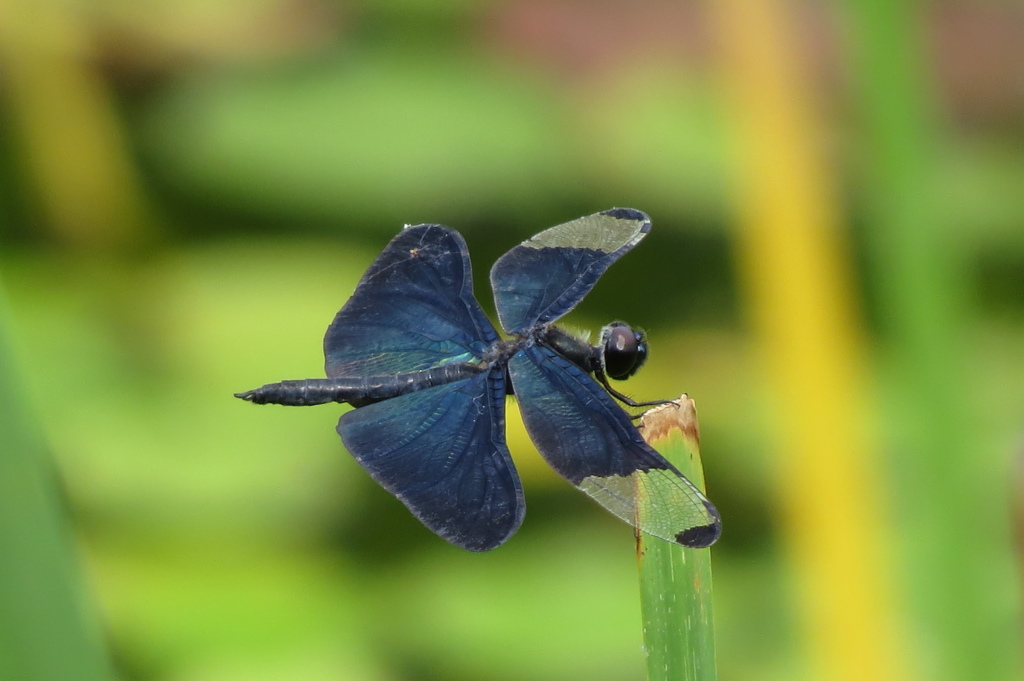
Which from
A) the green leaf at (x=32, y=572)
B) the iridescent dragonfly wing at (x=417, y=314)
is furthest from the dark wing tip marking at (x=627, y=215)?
the green leaf at (x=32, y=572)

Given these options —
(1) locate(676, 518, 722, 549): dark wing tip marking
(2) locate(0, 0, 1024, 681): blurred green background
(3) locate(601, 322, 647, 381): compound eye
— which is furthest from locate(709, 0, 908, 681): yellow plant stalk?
(1) locate(676, 518, 722, 549): dark wing tip marking

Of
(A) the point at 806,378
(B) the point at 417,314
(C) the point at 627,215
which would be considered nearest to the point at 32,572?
(B) the point at 417,314

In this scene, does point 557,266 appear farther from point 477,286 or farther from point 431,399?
point 477,286

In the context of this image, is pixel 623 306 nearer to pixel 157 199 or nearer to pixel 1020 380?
pixel 1020 380

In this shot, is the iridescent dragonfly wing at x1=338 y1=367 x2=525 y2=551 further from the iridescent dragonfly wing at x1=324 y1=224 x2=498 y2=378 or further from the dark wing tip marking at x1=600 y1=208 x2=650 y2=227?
the dark wing tip marking at x1=600 y1=208 x2=650 y2=227

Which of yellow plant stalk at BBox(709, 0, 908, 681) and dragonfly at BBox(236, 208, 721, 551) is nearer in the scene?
dragonfly at BBox(236, 208, 721, 551)

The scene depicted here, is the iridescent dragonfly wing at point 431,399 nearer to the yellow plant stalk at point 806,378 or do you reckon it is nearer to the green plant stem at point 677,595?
the green plant stem at point 677,595

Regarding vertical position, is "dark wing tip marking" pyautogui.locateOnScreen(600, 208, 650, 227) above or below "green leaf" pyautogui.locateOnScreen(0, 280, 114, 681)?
above
